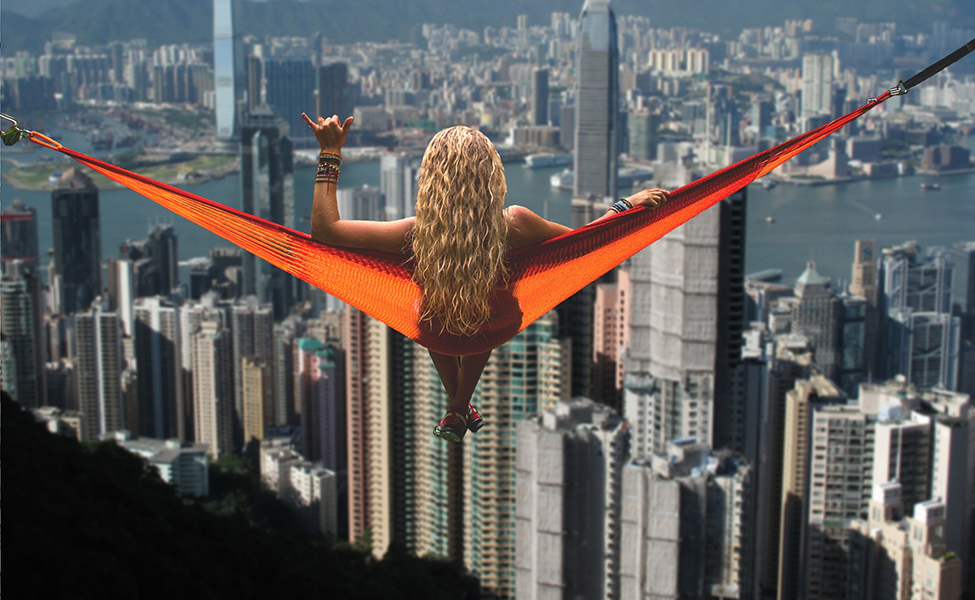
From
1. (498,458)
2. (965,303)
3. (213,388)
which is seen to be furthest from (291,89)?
(498,458)

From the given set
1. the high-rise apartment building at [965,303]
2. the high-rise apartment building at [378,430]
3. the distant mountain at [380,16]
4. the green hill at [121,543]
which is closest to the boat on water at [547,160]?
the distant mountain at [380,16]

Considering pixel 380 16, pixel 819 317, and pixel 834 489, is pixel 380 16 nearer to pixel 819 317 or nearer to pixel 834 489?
pixel 819 317

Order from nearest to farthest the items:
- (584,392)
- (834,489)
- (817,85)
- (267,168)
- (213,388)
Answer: (834,489)
(584,392)
(213,388)
(267,168)
(817,85)

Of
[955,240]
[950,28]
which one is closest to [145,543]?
[955,240]

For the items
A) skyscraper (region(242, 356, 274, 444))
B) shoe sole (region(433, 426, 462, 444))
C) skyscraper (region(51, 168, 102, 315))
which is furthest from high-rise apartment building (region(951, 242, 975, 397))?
shoe sole (region(433, 426, 462, 444))

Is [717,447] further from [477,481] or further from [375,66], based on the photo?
[375,66]
